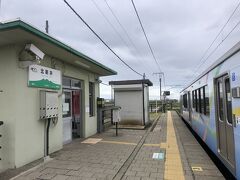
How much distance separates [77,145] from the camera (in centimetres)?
883

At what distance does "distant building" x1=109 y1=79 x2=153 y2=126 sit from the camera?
48.3ft

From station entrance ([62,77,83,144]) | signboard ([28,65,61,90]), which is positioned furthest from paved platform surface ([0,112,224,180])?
signboard ([28,65,61,90])

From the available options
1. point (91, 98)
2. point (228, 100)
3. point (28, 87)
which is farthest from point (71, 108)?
point (228, 100)

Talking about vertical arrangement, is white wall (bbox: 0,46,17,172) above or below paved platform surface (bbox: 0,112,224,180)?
above

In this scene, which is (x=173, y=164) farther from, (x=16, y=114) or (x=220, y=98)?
(x=16, y=114)

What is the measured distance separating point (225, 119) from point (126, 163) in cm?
278

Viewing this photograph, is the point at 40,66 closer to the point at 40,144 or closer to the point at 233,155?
the point at 40,144

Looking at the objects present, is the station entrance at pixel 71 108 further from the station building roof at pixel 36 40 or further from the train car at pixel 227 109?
the train car at pixel 227 109

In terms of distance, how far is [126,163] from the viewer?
259 inches

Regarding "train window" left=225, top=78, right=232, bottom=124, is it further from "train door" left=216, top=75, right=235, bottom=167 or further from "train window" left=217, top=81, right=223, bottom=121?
"train window" left=217, top=81, right=223, bottom=121

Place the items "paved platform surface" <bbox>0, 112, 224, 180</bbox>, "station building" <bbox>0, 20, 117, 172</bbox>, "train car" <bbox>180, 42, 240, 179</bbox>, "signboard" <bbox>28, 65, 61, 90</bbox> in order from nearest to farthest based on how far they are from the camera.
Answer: "train car" <bbox>180, 42, 240, 179</bbox>
"paved platform surface" <bbox>0, 112, 224, 180</bbox>
"station building" <bbox>0, 20, 117, 172</bbox>
"signboard" <bbox>28, 65, 61, 90</bbox>

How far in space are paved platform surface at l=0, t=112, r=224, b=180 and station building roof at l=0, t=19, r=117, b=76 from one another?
3.07 meters

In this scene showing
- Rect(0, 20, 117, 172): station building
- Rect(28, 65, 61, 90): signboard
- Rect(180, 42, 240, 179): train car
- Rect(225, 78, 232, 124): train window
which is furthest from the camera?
Rect(28, 65, 61, 90): signboard

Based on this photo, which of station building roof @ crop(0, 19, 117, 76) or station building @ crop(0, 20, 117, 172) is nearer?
station building roof @ crop(0, 19, 117, 76)
